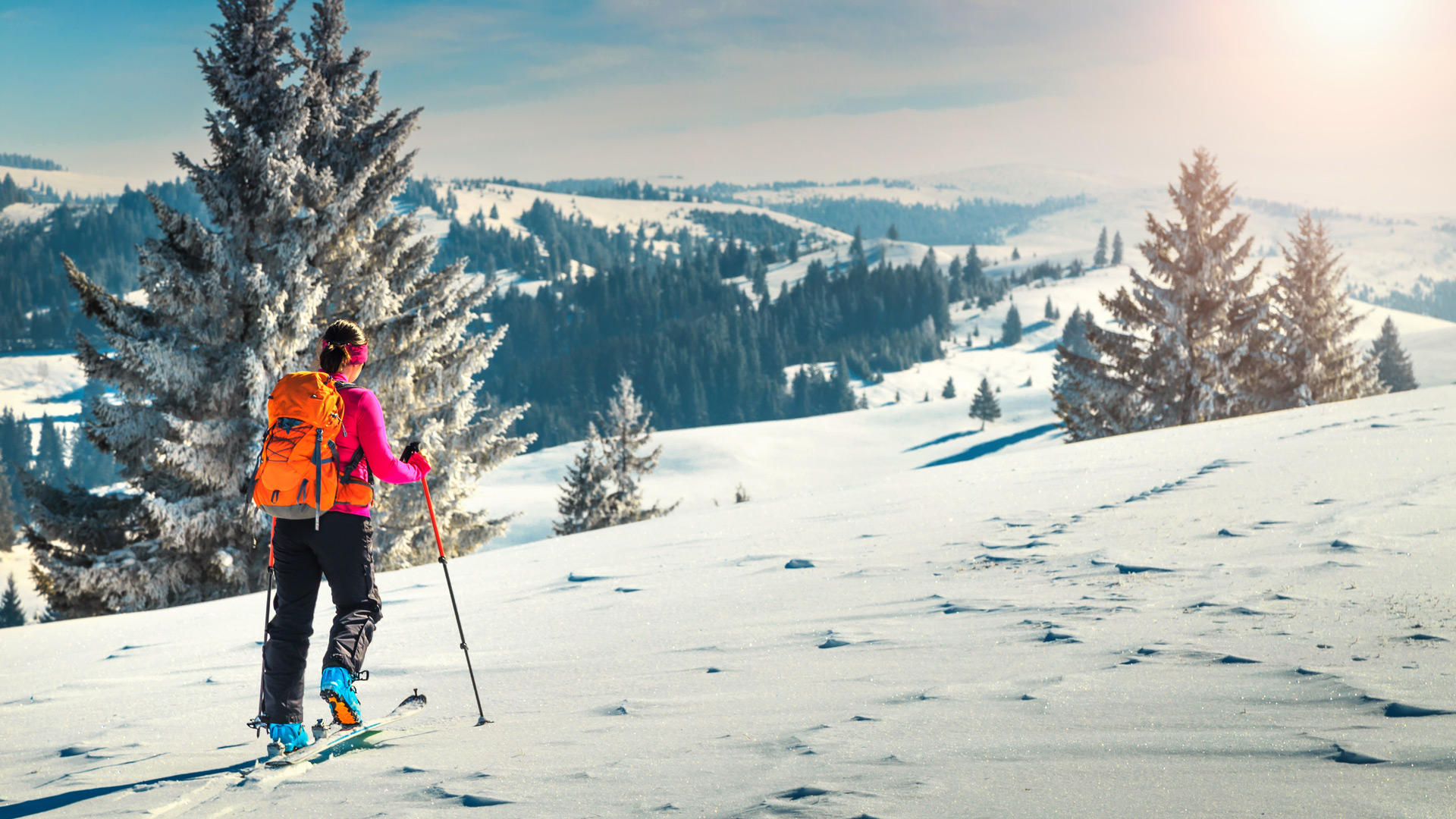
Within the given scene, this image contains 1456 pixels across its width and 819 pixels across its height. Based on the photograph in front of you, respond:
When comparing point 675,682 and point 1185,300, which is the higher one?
point 1185,300

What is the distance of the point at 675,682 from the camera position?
484 cm

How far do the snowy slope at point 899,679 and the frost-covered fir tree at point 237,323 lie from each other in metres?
7.30

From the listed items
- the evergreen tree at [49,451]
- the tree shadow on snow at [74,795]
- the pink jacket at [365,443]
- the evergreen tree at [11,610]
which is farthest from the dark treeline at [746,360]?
the tree shadow on snow at [74,795]

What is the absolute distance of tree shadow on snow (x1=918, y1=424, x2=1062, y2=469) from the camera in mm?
63031

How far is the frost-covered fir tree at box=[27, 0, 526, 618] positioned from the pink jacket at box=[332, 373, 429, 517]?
1273 cm

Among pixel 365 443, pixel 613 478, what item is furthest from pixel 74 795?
pixel 613 478

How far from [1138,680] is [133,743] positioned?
197 inches

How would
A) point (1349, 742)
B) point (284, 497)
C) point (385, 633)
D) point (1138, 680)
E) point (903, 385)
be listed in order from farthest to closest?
1. point (903, 385)
2. point (385, 633)
3. point (284, 497)
4. point (1138, 680)
5. point (1349, 742)

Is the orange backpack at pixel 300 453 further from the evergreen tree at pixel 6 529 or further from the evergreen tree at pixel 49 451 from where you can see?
the evergreen tree at pixel 49 451

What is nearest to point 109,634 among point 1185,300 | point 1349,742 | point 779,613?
point 779,613

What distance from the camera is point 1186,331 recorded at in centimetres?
3050

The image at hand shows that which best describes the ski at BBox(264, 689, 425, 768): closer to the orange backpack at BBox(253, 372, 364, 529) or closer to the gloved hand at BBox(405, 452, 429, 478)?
the orange backpack at BBox(253, 372, 364, 529)

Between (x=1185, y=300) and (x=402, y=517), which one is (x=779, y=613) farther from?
(x=1185, y=300)

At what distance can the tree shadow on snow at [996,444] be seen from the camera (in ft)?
207
